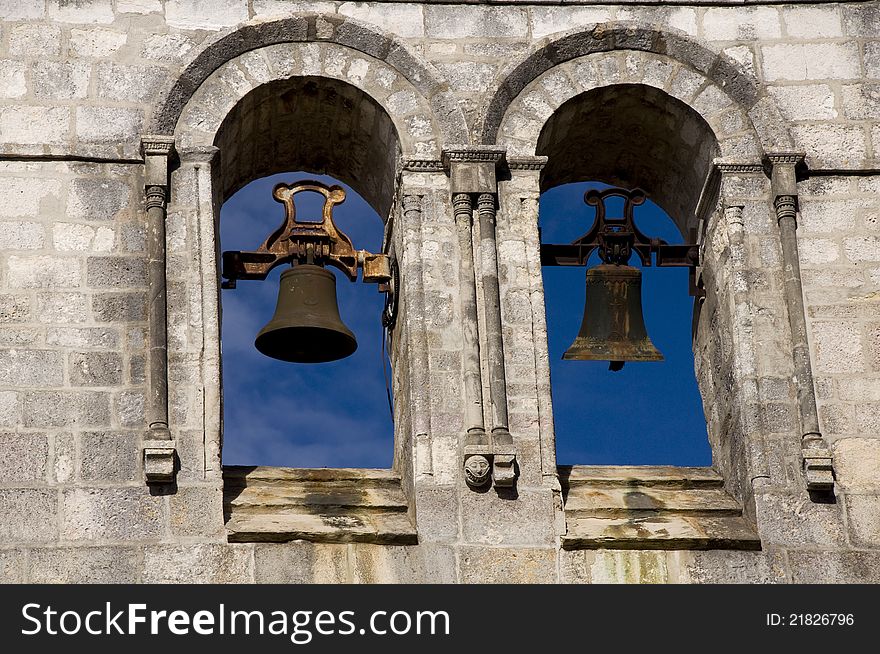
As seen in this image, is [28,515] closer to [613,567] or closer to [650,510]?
[613,567]

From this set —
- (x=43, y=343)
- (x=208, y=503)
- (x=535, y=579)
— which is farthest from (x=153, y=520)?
(x=535, y=579)

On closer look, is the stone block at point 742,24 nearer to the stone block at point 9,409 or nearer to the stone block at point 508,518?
the stone block at point 508,518

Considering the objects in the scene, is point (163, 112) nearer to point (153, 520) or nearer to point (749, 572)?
point (153, 520)

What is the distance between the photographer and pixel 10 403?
12.1 m

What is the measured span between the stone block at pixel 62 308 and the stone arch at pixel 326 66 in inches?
49.8

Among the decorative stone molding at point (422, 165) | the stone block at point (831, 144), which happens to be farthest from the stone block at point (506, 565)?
the stone block at point (831, 144)

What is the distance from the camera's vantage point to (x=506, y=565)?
1184 centimetres

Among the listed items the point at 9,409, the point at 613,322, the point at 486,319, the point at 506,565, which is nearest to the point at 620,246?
the point at 613,322

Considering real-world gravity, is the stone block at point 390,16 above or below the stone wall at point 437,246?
above

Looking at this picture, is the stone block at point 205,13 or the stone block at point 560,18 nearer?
the stone block at point 205,13

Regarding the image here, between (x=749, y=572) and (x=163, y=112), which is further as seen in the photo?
(x=163, y=112)

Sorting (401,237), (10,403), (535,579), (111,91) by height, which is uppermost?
(111,91)

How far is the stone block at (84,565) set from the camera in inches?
457

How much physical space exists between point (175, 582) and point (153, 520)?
38 cm
